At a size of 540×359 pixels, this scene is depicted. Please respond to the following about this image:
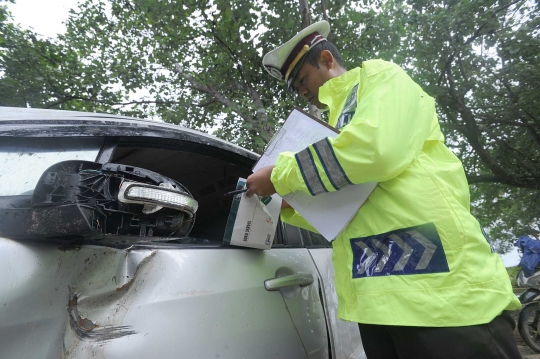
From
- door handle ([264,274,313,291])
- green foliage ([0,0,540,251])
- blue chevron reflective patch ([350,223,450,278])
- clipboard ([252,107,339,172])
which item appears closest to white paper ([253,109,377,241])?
clipboard ([252,107,339,172])

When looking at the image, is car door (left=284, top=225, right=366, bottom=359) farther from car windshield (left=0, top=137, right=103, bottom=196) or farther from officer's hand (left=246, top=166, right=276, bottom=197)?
car windshield (left=0, top=137, right=103, bottom=196)

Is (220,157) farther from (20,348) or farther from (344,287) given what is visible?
(20,348)

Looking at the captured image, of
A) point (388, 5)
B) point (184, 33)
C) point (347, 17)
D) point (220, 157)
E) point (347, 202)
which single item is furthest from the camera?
point (388, 5)

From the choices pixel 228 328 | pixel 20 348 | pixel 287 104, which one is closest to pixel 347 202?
pixel 228 328

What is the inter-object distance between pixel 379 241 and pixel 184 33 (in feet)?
19.0

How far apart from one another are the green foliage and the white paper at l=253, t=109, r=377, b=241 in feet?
11.0

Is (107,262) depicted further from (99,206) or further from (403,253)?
(403,253)

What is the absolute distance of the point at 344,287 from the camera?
1230 mm

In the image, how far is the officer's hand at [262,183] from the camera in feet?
4.09

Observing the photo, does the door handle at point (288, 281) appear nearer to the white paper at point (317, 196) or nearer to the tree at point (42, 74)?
the white paper at point (317, 196)

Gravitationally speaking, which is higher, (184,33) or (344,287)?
(184,33)

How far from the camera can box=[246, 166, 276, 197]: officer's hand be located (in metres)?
1.25

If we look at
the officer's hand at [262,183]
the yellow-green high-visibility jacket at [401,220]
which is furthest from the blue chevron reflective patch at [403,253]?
the officer's hand at [262,183]

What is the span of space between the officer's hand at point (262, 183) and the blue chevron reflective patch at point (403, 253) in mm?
343
